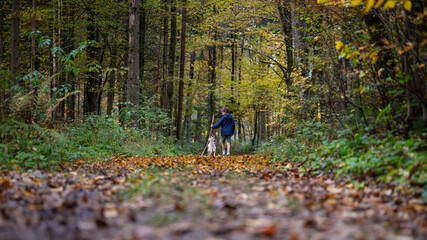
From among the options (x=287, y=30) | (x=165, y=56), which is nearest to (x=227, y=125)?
(x=287, y=30)

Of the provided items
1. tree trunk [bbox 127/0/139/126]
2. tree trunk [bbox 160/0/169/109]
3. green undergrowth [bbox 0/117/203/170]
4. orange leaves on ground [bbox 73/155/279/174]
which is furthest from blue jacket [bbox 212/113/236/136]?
tree trunk [bbox 160/0/169/109]

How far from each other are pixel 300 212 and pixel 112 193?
2508mm

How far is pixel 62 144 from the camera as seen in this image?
7.40 metres

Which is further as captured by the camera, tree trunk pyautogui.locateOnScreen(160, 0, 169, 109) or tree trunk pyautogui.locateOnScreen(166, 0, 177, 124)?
tree trunk pyautogui.locateOnScreen(160, 0, 169, 109)

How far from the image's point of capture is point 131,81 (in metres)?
14.4

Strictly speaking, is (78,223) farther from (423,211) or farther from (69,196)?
(423,211)

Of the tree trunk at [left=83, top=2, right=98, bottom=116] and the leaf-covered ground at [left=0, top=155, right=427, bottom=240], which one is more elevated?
the tree trunk at [left=83, top=2, right=98, bottom=116]

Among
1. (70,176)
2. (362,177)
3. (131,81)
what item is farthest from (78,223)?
(131,81)

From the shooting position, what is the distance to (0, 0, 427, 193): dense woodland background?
5.39m

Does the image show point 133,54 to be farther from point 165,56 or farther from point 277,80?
point 277,80

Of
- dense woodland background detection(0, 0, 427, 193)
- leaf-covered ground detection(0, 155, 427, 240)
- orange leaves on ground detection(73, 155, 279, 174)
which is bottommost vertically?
orange leaves on ground detection(73, 155, 279, 174)

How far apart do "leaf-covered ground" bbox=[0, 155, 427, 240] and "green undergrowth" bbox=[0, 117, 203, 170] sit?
56.0 inches

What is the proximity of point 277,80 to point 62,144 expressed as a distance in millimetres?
19676

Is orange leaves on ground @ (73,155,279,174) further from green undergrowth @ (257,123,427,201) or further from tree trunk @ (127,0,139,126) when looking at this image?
tree trunk @ (127,0,139,126)
